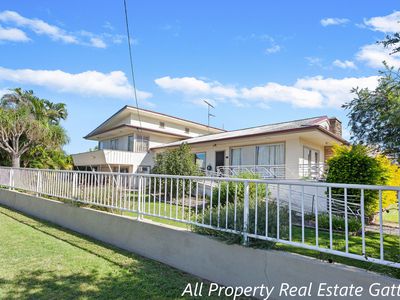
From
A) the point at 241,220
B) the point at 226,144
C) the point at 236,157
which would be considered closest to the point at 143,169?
the point at 226,144

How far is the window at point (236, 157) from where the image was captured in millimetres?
18297

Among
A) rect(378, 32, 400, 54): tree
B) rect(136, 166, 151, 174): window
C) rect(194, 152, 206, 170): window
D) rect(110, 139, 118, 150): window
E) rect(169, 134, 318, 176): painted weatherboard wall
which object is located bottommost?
rect(136, 166, 151, 174): window

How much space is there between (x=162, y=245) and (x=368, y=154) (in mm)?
7983

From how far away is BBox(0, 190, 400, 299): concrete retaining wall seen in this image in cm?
322

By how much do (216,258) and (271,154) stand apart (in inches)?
516

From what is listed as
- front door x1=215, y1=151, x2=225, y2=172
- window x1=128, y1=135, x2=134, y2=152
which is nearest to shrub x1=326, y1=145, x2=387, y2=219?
front door x1=215, y1=151, x2=225, y2=172

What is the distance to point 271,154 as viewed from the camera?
16.8 meters

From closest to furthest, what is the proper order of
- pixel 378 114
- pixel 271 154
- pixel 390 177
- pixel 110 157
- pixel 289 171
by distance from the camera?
pixel 378 114 < pixel 390 177 < pixel 289 171 < pixel 271 154 < pixel 110 157

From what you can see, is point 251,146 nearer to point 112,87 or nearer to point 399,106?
point 112,87

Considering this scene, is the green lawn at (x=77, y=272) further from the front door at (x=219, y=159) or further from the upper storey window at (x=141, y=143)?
the upper storey window at (x=141, y=143)

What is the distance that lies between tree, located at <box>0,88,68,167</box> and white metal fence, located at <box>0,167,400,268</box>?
28.9ft

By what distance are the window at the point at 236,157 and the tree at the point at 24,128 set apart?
39.0 feet

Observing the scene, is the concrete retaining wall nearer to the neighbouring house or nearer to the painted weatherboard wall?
the neighbouring house

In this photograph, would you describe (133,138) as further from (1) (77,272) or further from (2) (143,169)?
(1) (77,272)
